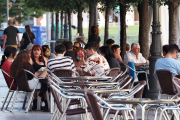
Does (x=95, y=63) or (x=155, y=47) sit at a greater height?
(x=155, y=47)

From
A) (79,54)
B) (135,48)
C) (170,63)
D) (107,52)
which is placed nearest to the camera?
(170,63)

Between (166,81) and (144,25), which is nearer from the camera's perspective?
(166,81)

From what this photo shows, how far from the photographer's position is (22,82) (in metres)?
9.84

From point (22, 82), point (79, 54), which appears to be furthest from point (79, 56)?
point (22, 82)

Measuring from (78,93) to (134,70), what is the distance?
5526 millimetres

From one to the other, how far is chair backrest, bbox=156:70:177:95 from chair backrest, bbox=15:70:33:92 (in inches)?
113

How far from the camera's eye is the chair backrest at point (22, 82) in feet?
32.1

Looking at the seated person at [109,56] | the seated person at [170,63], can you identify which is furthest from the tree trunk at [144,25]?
the seated person at [170,63]

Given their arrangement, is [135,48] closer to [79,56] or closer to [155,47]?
[79,56]

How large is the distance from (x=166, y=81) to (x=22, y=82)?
10.2ft

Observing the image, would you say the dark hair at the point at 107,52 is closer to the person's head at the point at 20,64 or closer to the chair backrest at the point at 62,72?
the chair backrest at the point at 62,72

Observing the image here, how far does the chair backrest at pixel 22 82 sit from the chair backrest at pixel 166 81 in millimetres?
2869

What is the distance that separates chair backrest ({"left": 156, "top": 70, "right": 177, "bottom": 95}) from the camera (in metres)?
8.41

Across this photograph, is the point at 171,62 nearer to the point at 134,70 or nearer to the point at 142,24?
the point at 134,70
